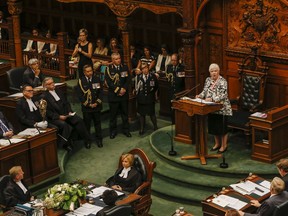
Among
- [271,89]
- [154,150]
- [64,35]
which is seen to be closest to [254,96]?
[271,89]

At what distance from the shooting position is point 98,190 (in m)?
12.5

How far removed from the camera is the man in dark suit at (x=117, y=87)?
54.4ft

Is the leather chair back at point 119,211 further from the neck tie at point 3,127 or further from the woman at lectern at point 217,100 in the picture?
the neck tie at point 3,127

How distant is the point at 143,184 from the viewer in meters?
12.6

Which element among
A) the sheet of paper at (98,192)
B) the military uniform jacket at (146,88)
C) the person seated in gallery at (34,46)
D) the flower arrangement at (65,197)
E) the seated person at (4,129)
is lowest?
the sheet of paper at (98,192)

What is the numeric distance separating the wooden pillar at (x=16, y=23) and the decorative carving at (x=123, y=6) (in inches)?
139

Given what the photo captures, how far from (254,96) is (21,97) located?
176 inches

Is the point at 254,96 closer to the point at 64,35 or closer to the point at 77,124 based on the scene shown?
the point at 77,124

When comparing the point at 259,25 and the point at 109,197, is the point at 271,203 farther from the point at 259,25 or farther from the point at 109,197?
the point at 259,25

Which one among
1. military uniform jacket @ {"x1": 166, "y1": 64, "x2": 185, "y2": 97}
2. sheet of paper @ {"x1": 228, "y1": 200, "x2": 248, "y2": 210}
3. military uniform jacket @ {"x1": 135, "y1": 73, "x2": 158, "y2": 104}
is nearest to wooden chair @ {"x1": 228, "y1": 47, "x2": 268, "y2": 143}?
military uniform jacket @ {"x1": 166, "y1": 64, "x2": 185, "y2": 97}

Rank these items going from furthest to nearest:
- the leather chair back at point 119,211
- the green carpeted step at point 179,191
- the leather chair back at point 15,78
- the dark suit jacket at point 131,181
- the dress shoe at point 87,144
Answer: the leather chair back at point 15,78, the dress shoe at point 87,144, the green carpeted step at point 179,191, the dark suit jacket at point 131,181, the leather chair back at point 119,211

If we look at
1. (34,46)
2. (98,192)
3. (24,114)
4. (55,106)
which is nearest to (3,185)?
(98,192)

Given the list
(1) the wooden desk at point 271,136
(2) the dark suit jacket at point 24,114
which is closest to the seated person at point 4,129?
(2) the dark suit jacket at point 24,114

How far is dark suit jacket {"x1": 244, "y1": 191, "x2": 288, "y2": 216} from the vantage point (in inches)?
434
